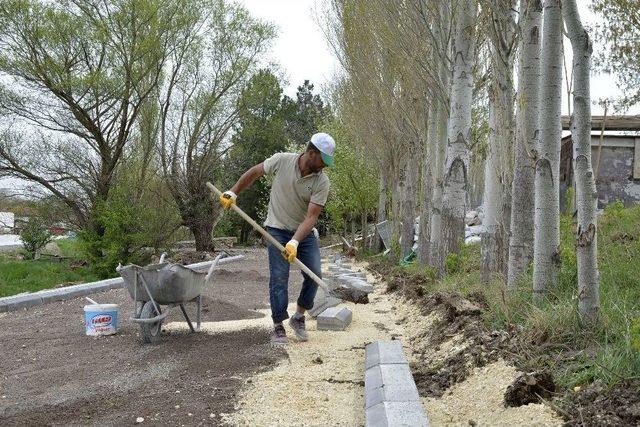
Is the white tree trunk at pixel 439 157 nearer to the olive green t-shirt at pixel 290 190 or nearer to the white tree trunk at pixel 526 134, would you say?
the white tree trunk at pixel 526 134

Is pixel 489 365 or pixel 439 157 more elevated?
pixel 439 157

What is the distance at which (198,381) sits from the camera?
3.79 m

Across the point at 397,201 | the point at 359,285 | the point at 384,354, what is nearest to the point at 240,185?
the point at 384,354

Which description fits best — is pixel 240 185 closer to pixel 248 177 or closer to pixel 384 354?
pixel 248 177

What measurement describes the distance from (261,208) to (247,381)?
28.1 meters

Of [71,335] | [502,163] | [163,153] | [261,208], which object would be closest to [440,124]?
[502,163]

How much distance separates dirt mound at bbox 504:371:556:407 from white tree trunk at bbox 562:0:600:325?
663mm

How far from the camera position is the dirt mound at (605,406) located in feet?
7.42

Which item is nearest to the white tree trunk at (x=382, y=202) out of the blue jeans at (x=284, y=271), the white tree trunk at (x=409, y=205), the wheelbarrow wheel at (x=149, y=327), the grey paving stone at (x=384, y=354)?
the white tree trunk at (x=409, y=205)

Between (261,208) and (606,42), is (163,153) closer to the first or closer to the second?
(261,208)

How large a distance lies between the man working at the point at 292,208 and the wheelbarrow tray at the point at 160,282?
66 cm

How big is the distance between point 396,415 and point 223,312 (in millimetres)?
4120

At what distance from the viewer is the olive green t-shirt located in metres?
4.98

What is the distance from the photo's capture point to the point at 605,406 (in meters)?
2.39
